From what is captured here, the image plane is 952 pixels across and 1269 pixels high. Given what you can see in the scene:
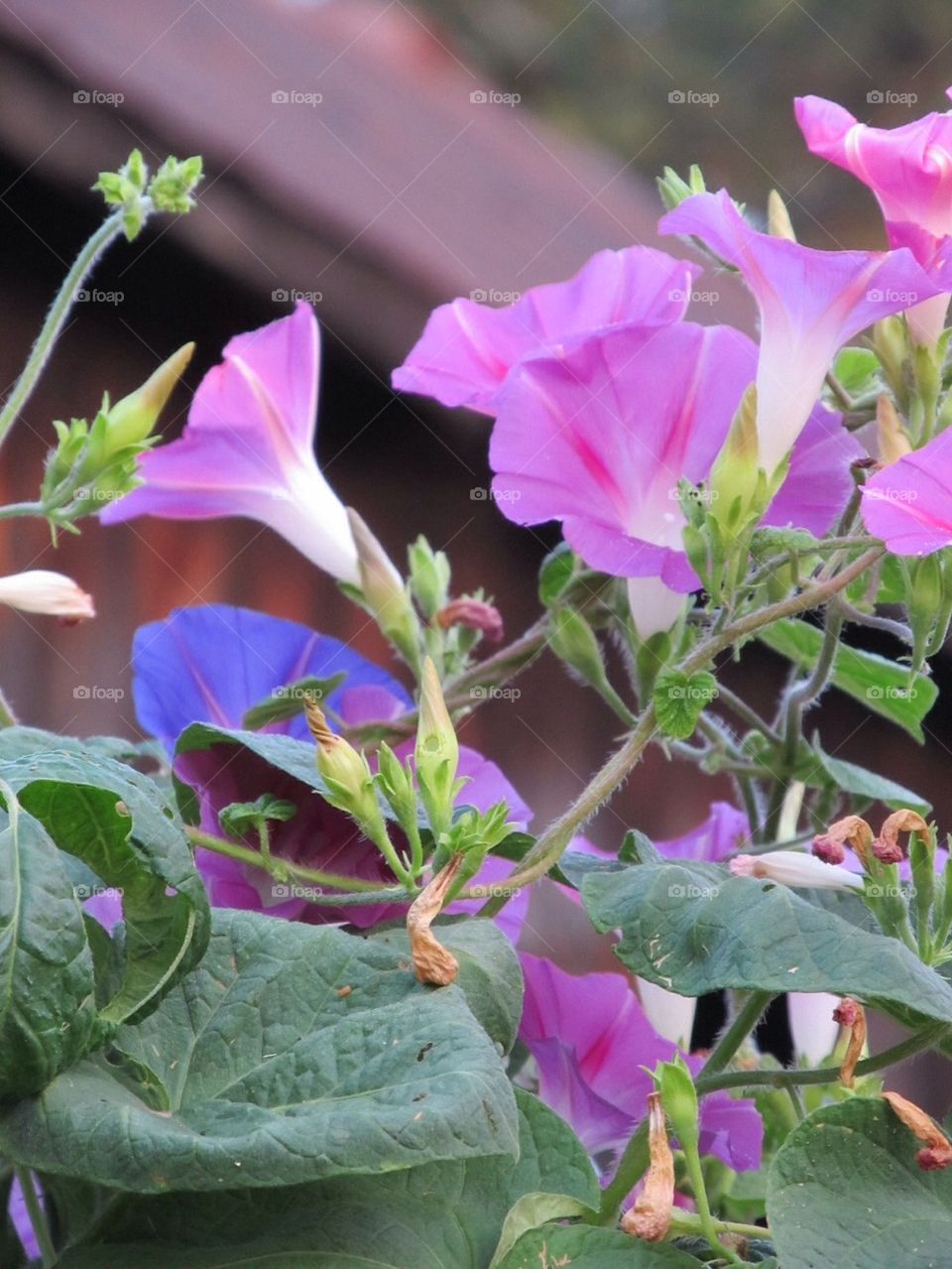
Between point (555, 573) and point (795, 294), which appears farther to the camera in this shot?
point (555, 573)

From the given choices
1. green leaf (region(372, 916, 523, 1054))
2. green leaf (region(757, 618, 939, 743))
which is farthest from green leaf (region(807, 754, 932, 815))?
green leaf (region(372, 916, 523, 1054))

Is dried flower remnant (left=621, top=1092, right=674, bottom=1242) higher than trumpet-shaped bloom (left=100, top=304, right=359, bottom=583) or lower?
lower

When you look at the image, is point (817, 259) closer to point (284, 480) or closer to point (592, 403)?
point (592, 403)

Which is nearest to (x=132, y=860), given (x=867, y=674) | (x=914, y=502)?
(x=914, y=502)

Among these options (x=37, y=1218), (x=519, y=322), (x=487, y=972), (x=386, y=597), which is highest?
(x=519, y=322)

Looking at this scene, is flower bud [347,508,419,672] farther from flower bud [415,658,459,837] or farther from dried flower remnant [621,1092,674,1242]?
dried flower remnant [621,1092,674,1242]

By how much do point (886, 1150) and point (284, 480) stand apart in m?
0.41

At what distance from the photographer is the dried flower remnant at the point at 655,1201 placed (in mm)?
397

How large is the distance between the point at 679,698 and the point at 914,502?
101 millimetres

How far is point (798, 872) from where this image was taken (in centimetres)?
51

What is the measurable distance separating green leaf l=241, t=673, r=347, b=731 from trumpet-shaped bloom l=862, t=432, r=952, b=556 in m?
0.24

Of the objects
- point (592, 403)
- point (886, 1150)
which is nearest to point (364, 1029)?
point (886, 1150)

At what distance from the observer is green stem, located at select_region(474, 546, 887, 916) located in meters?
0.51

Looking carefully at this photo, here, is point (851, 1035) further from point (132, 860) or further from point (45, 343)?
point (45, 343)
